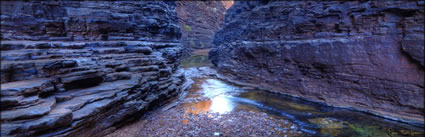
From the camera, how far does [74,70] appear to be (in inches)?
283

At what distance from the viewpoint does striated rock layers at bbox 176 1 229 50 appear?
130 ft

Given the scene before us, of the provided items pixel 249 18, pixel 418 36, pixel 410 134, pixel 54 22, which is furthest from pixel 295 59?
pixel 54 22

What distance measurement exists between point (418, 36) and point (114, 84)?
14.9 m

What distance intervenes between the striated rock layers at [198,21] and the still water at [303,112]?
84.3 feet

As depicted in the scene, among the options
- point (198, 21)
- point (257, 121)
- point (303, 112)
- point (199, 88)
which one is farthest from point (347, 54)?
point (198, 21)

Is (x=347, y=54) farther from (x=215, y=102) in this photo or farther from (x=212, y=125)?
(x=212, y=125)

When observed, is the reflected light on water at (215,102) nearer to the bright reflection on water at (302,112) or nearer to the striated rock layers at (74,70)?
the bright reflection on water at (302,112)

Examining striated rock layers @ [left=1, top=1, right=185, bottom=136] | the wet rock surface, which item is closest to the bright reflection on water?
the wet rock surface

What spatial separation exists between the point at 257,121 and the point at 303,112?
11.5 ft

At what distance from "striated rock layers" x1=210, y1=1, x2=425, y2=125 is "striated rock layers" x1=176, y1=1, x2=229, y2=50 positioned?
24464mm

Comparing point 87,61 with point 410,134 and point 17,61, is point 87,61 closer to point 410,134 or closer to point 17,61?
point 17,61

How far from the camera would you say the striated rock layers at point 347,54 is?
377 inches

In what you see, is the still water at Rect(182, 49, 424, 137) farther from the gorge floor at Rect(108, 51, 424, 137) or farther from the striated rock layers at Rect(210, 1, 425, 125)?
the striated rock layers at Rect(210, 1, 425, 125)

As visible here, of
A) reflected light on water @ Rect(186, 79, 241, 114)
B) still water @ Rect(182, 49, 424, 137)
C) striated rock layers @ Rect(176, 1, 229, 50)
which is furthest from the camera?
striated rock layers @ Rect(176, 1, 229, 50)
